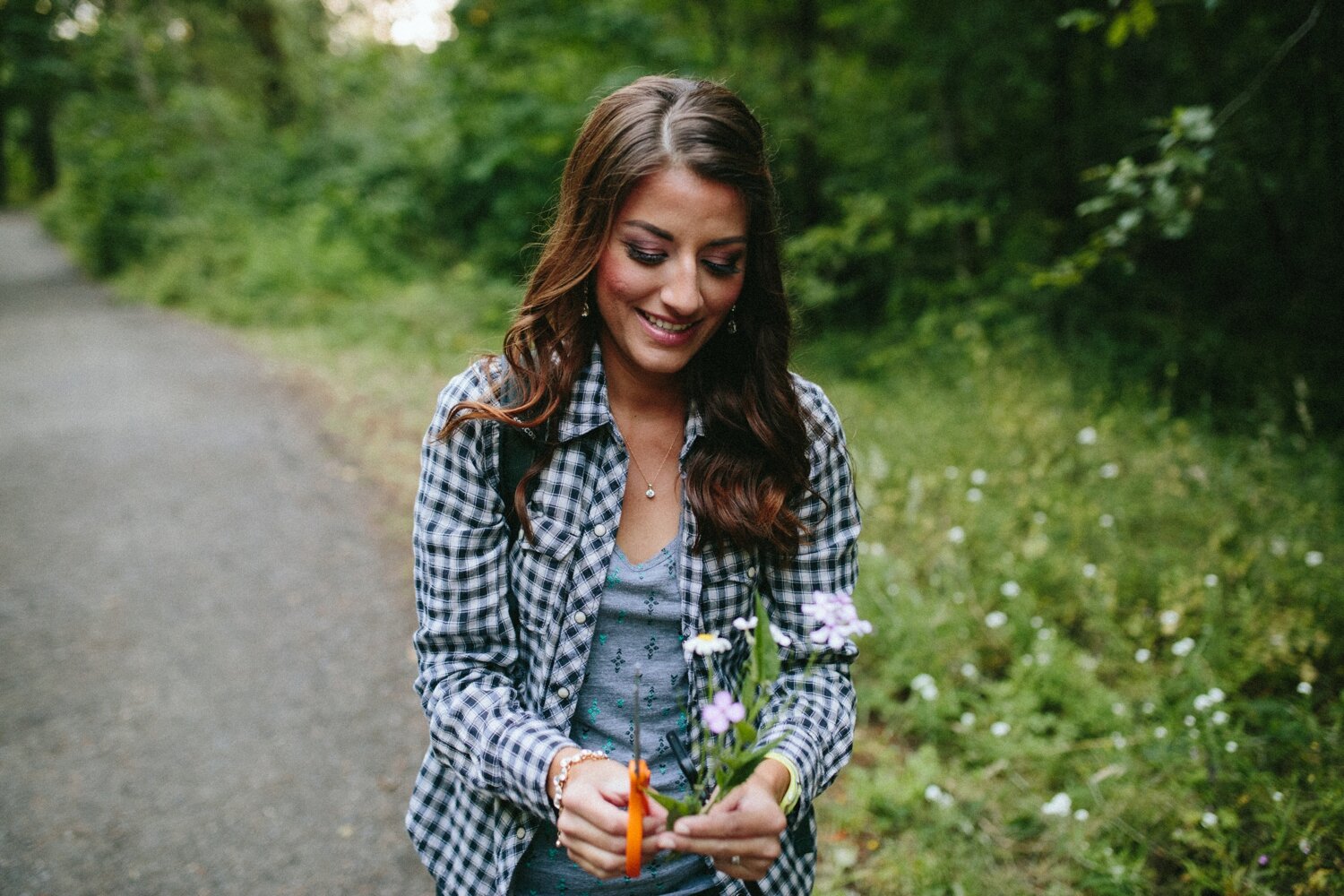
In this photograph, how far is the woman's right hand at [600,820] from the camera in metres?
1.12

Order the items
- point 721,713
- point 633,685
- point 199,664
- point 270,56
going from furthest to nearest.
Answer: point 270,56 < point 199,664 < point 633,685 < point 721,713

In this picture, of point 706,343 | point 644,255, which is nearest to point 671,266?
point 644,255

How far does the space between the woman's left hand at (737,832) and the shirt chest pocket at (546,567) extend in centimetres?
44

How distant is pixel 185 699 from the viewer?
11.3 ft

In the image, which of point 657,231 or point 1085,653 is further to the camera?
point 1085,653

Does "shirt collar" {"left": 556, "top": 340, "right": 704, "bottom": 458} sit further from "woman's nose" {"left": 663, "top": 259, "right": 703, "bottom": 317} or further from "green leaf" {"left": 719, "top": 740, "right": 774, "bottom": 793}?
"green leaf" {"left": 719, "top": 740, "right": 774, "bottom": 793}

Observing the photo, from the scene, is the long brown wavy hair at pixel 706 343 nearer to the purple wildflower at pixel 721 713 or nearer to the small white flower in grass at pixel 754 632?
the small white flower in grass at pixel 754 632

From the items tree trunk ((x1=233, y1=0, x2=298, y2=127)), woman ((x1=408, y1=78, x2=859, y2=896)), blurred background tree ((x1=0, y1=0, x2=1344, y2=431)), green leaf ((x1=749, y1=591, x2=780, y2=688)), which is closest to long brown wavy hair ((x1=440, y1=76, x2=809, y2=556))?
woman ((x1=408, y1=78, x2=859, y2=896))

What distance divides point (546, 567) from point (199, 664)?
3.03 meters

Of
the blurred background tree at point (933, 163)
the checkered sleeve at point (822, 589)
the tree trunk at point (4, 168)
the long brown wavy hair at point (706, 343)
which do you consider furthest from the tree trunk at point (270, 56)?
the tree trunk at point (4, 168)

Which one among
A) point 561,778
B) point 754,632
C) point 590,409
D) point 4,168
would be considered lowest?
point 561,778

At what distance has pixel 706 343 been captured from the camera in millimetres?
1633

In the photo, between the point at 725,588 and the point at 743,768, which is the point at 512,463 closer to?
the point at 725,588

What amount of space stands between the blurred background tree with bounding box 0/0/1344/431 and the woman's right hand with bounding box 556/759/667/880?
4.70 ft
